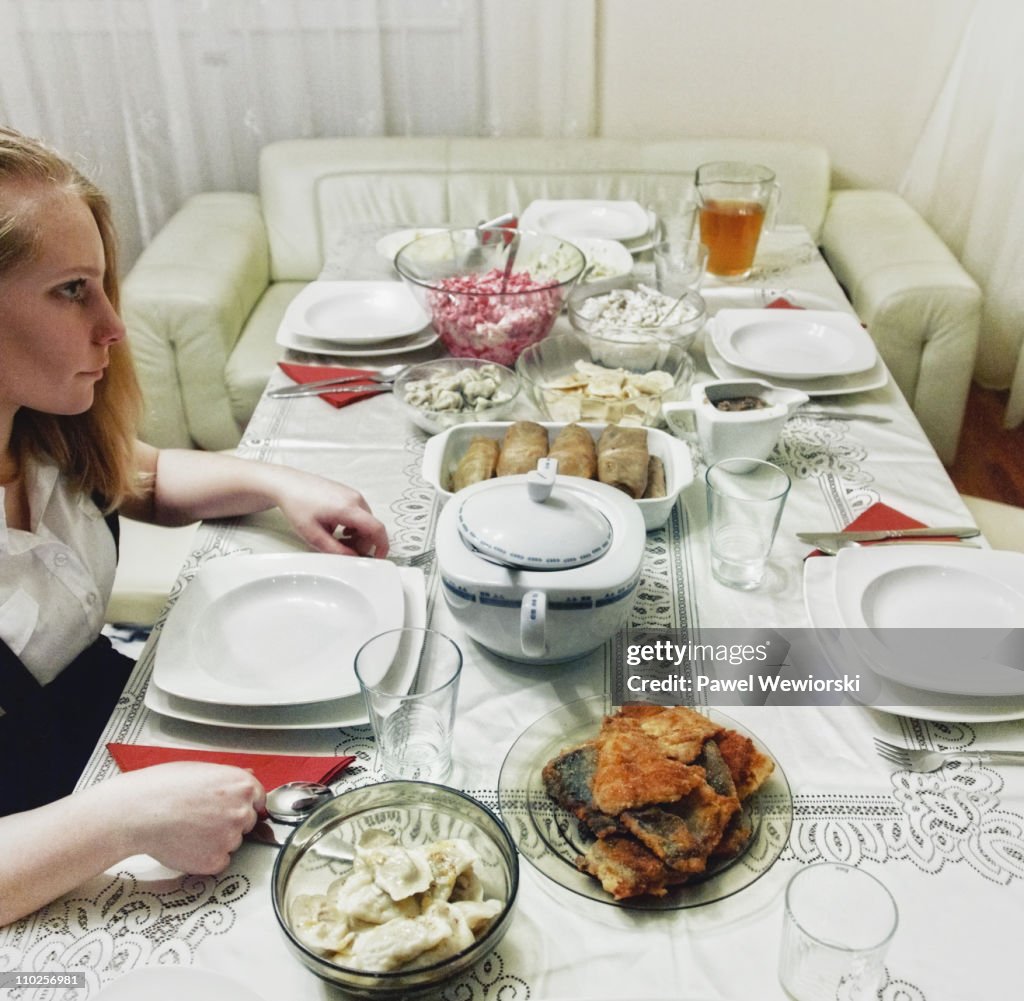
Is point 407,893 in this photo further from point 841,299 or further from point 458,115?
point 458,115

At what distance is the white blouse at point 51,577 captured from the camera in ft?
3.38

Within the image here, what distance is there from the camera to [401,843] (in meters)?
0.80

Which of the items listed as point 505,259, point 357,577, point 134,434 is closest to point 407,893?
→ point 357,577

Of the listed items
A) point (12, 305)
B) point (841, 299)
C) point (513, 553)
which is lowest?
point (841, 299)

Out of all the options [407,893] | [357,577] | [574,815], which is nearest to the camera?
[407,893]

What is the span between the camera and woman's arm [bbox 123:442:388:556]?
119 centimetres

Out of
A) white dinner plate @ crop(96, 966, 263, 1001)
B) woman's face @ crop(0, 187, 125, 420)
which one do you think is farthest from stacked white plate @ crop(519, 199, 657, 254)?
white dinner plate @ crop(96, 966, 263, 1001)

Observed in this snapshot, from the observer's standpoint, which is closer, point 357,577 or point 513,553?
point 513,553

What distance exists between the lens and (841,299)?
1.86 metres

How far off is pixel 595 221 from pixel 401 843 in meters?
1.69

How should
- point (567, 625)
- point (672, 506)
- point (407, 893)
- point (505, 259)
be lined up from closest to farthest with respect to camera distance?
point (407, 893) → point (567, 625) → point (672, 506) → point (505, 259)

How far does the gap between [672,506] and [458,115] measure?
208 cm

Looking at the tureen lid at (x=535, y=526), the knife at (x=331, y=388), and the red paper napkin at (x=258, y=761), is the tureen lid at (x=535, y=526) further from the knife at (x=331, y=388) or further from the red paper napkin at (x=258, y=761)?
the knife at (x=331, y=388)

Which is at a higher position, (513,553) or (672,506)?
(513,553)
